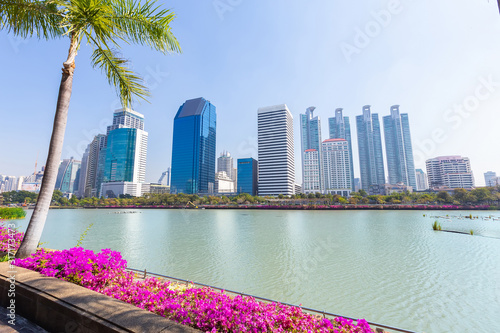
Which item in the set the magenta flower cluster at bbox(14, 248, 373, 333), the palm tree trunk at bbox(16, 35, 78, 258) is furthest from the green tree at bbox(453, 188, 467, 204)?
the palm tree trunk at bbox(16, 35, 78, 258)

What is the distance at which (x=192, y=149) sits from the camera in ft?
592

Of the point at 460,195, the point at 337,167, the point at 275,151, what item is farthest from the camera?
the point at 337,167

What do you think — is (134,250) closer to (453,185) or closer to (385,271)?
(385,271)

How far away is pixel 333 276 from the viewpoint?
11.7 m

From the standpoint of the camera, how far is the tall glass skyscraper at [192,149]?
585 ft

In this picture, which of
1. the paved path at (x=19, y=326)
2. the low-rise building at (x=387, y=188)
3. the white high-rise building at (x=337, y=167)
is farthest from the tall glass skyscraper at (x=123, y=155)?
the paved path at (x=19, y=326)

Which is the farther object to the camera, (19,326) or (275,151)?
(275,151)

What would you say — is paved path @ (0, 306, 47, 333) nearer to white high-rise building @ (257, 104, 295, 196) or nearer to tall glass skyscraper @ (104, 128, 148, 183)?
white high-rise building @ (257, 104, 295, 196)

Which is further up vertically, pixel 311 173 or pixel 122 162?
pixel 122 162

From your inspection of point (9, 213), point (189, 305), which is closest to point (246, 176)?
point (9, 213)

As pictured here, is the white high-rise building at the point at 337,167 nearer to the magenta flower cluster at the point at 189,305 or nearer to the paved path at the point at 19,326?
the magenta flower cluster at the point at 189,305

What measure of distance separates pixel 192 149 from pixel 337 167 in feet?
385

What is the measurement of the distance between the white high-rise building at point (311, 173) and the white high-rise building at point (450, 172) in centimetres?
8207

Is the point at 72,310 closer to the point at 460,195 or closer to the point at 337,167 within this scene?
the point at 460,195
